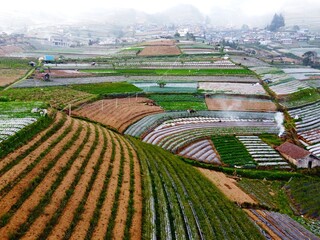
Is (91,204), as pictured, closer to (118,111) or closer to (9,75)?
(118,111)

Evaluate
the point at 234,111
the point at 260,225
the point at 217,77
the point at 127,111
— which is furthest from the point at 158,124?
the point at 217,77

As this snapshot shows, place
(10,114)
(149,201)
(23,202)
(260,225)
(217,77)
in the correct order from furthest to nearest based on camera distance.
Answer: (217,77), (10,114), (260,225), (149,201), (23,202)

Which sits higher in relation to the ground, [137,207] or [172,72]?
[172,72]

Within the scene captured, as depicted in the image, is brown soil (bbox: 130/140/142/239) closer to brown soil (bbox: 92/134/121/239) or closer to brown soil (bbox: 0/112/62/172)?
brown soil (bbox: 92/134/121/239)

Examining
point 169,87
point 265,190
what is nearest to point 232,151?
point 265,190

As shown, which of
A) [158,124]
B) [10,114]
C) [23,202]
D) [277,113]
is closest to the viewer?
[23,202]

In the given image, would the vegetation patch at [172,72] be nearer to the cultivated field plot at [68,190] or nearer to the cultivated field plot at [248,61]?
the cultivated field plot at [248,61]

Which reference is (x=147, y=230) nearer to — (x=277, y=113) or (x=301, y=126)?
(x=301, y=126)
